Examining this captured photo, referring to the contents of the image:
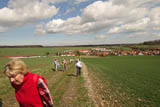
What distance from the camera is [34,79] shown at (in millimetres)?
1969

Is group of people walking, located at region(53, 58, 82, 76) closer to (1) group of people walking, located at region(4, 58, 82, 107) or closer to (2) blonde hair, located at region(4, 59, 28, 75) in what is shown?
(1) group of people walking, located at region(4, 58, 82, 107)

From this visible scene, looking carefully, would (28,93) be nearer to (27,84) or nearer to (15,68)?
(27,84)

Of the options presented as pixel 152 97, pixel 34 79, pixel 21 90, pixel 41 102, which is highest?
pixel 34 79

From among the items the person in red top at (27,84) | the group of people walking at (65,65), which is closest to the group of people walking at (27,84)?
the person in red top at (27,84)

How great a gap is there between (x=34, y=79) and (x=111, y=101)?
5552 mm

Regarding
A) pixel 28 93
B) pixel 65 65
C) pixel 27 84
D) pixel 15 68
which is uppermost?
pixel 15 68

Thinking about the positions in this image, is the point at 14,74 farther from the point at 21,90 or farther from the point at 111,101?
the point at 111,101

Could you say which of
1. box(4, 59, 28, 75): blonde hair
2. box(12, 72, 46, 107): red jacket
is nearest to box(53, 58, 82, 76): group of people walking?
box(12, 72, 46, 107): red jacket

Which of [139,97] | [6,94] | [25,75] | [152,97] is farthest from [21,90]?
[152,97]

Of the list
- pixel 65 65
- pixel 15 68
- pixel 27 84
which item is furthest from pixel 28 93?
pixel 65 65

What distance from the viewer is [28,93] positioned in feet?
6.71

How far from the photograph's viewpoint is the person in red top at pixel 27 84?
196 centimetres

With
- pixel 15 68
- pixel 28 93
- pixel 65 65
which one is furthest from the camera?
pixel 65 65

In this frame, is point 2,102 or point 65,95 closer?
point 2,102
